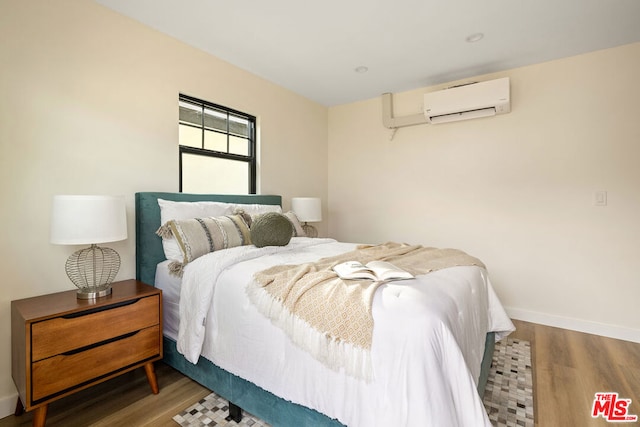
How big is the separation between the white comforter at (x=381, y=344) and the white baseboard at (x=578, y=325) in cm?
150

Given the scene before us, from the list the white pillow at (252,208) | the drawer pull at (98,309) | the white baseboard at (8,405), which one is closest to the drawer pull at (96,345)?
the drawer pull at (98,309)

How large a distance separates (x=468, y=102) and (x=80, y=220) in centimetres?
341

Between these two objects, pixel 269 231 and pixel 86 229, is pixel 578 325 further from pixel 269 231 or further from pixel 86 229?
pixel 86 229

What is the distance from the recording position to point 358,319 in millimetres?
1178

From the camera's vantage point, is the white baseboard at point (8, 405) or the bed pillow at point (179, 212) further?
the bed pillow at point (179, 212)

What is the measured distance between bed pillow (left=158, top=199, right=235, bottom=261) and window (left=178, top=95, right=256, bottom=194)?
43cm

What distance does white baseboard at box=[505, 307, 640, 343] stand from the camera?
8.80 ft

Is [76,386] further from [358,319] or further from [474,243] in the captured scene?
[474,243]

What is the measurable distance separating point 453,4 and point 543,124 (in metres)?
1.65

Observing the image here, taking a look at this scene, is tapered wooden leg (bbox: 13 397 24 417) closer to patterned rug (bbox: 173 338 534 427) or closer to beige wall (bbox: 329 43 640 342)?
patterned rug (bbox: 173 338 534 427)

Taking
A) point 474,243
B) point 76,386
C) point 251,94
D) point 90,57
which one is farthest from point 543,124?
point 76,386

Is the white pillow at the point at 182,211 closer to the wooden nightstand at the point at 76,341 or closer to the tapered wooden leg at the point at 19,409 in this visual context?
the wooden nightstand at the point at 76,341

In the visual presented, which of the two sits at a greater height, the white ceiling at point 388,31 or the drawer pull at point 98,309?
the white ceiling at point 388,31

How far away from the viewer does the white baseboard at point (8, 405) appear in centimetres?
172
